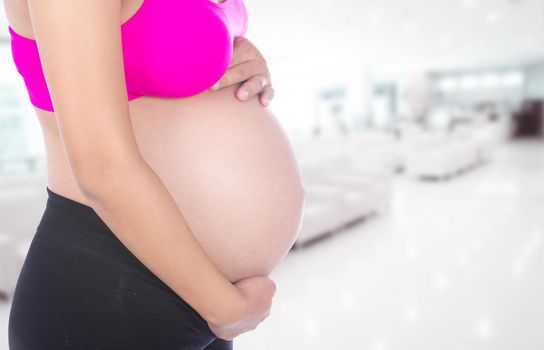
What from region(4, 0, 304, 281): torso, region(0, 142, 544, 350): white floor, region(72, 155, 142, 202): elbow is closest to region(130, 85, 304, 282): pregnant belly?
region(4, 0, 304, 281): torso

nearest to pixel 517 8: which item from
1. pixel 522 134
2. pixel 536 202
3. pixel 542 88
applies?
pixel 536 202

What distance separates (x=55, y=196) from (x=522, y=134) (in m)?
17.9

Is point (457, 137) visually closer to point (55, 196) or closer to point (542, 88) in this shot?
point (55, 196)

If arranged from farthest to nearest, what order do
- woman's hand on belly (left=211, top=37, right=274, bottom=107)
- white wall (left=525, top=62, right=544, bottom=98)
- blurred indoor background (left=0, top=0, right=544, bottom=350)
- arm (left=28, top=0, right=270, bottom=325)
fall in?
white wall (left=525, top=62, right=544, bottom=98)
blurred indoor background (left=0, top=0, right=544, bottom=350)
woman's hand on belly (left=211, top=37, right=274, bottom=107)
arm (left=28, top=0, right=270, bottom=325)

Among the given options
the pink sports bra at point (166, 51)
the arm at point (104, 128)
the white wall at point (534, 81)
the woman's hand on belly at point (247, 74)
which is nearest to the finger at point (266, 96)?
the woman's hand on belly at point (247, 74)

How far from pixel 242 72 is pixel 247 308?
13.7 inches

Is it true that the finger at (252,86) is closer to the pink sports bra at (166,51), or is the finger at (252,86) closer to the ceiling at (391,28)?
the pink sports bra at (166,51)

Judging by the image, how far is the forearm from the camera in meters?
0.42

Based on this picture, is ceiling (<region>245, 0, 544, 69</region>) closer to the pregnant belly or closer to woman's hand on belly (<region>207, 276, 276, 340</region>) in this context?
the pregnant belly

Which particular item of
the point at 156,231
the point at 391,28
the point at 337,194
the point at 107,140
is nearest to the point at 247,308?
the point at 156,231

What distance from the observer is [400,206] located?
19.8 ft

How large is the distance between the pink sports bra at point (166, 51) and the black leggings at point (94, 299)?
6.6 inches

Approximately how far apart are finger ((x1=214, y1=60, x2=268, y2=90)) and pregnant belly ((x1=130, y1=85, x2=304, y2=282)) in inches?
0.7

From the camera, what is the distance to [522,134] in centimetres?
1550
